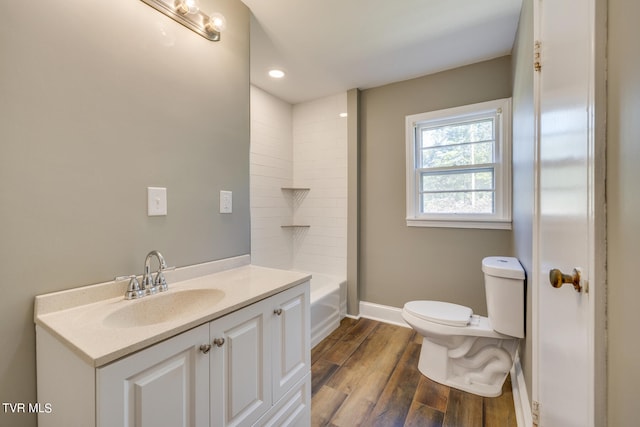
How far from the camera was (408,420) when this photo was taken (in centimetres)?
150

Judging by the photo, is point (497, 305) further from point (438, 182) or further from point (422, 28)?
point (422, 28)

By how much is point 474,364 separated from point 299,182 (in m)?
2.39

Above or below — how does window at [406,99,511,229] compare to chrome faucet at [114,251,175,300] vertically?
above

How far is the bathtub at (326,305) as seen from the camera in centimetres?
231

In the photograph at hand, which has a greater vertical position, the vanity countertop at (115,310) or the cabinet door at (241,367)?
the vanity countertop at (115,310)

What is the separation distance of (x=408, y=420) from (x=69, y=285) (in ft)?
Result: 5.75

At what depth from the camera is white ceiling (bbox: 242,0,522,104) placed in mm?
1676

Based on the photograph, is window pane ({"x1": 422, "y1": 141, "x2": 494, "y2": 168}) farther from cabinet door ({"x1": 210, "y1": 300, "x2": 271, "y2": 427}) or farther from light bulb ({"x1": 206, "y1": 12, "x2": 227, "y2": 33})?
cabinet door ({"x1": 210, "y1": 300, "x2": 271, "y2": 427})

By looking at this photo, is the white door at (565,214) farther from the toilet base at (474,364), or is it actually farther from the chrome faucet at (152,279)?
the chrome faucet at (152,279)

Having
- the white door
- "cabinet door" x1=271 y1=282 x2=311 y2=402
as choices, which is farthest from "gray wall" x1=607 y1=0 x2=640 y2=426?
"cabinet door" x1=271 y1=282 x2=311 y2=402

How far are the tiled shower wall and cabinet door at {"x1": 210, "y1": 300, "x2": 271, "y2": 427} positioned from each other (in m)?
1.78

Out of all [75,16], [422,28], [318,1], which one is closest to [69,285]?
[75,16]

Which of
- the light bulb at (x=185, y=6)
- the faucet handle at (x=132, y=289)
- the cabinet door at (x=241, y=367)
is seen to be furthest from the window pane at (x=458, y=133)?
the faucet handle at (x=132, y=289)

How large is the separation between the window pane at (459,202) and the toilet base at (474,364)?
1.08 m
